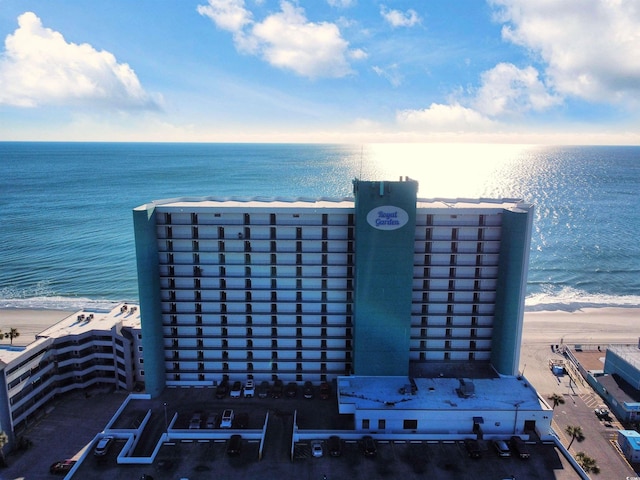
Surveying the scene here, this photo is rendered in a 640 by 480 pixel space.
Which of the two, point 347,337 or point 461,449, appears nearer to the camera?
point 461,449

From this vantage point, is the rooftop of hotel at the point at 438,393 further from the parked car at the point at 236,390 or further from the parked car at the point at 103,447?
the parked car at the point at 103,447

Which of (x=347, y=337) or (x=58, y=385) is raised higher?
(x=347, y=337)

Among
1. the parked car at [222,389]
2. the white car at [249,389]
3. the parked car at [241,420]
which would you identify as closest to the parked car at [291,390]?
the white car at [249,389]

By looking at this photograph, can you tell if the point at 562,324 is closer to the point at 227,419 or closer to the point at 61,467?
the point at 227,419

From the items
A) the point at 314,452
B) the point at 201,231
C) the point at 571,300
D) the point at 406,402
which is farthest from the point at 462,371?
the point at 571,300

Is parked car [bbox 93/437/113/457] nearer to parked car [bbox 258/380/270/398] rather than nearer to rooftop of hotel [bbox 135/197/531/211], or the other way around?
parked car [bbox 258/380/270/398]

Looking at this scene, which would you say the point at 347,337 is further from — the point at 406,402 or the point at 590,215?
the point at 590,215
